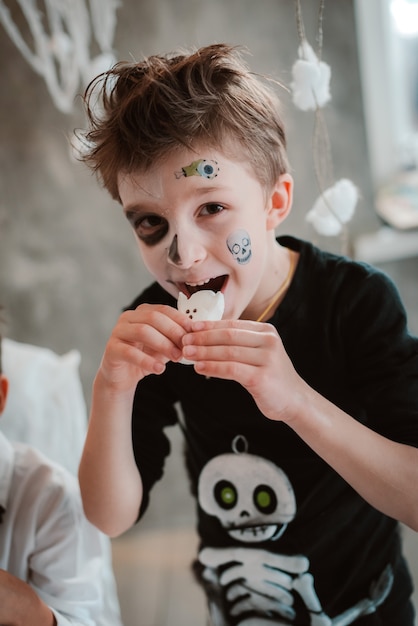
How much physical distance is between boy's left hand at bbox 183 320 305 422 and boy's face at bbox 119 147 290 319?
7cm

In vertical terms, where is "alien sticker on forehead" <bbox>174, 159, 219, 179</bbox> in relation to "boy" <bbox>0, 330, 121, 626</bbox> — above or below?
above

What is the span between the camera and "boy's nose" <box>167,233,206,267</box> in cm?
62

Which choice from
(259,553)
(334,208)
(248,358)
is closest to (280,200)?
(334,208)

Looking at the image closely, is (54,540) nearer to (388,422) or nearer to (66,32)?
(388,422)

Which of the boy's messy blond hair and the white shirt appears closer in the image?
the boy's messy blond hair

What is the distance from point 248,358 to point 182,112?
246 millimetres

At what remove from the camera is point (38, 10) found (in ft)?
3.27

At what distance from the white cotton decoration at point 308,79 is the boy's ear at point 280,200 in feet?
0.29

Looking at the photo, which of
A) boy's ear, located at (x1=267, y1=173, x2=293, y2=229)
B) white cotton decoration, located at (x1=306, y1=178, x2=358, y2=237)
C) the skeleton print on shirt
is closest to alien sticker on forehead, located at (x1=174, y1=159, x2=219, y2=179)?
boy's ear, located at (x1=267, y1=173, x2=293, y2=229)

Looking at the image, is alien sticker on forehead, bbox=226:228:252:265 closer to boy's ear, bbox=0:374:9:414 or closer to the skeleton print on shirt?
the skeleton print on shirt

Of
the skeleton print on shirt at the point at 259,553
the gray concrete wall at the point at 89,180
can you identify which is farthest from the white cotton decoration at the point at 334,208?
the skeleton print on shirt at the point at 259,553

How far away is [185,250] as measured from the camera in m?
0.62

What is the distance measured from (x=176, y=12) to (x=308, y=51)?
0.99 feet

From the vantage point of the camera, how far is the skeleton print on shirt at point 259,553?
30.0 inches
